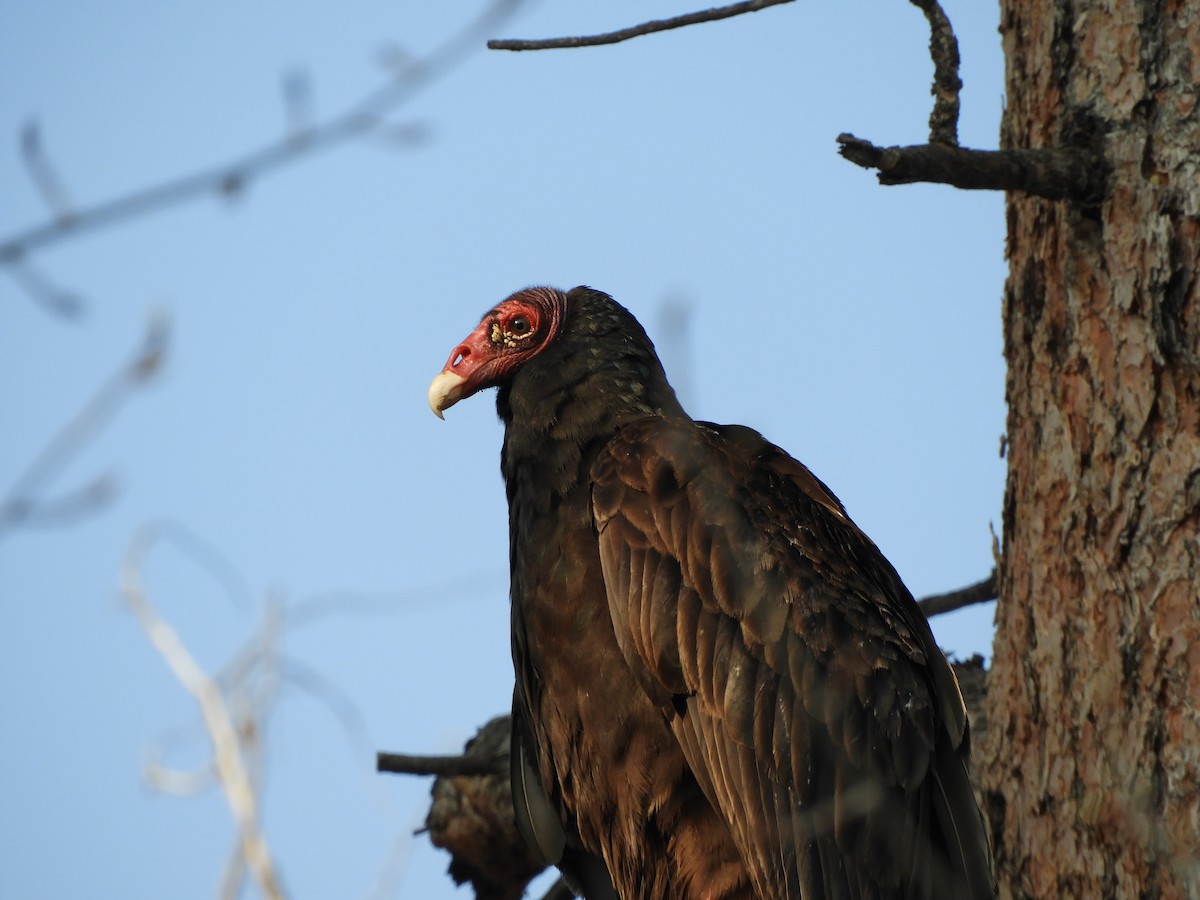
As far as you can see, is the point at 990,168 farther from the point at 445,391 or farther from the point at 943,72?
the point at 445,391

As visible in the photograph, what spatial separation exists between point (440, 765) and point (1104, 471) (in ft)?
5.75

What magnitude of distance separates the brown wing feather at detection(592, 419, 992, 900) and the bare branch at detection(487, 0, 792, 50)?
79cm

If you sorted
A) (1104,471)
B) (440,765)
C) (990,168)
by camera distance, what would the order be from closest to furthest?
1. (990,168)
2. (1104,471)
3. (440,765)

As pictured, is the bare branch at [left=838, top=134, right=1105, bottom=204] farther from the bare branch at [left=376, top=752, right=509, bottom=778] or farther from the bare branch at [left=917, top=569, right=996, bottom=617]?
the bare branch at [left=376, top=752, right=509, bottom=778]

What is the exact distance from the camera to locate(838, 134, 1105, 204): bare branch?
257 centimetres

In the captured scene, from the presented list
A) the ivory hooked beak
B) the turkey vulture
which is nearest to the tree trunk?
the turkey vulture

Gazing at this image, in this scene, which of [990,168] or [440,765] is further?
[440,765]

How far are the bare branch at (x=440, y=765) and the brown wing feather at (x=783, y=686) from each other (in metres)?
0.89

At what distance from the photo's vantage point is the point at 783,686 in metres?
2.85

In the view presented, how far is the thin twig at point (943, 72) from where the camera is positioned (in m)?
2.85

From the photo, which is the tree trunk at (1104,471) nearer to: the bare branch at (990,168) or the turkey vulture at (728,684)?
the bare branch at (990,168)

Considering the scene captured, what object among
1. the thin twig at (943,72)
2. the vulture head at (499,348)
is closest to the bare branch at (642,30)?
the thin twig at (943,72)

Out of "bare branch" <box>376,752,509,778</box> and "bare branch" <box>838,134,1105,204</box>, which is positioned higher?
"bare branch" <box>838,134,1105,204</box>

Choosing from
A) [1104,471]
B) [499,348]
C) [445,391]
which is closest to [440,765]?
[445,391]
